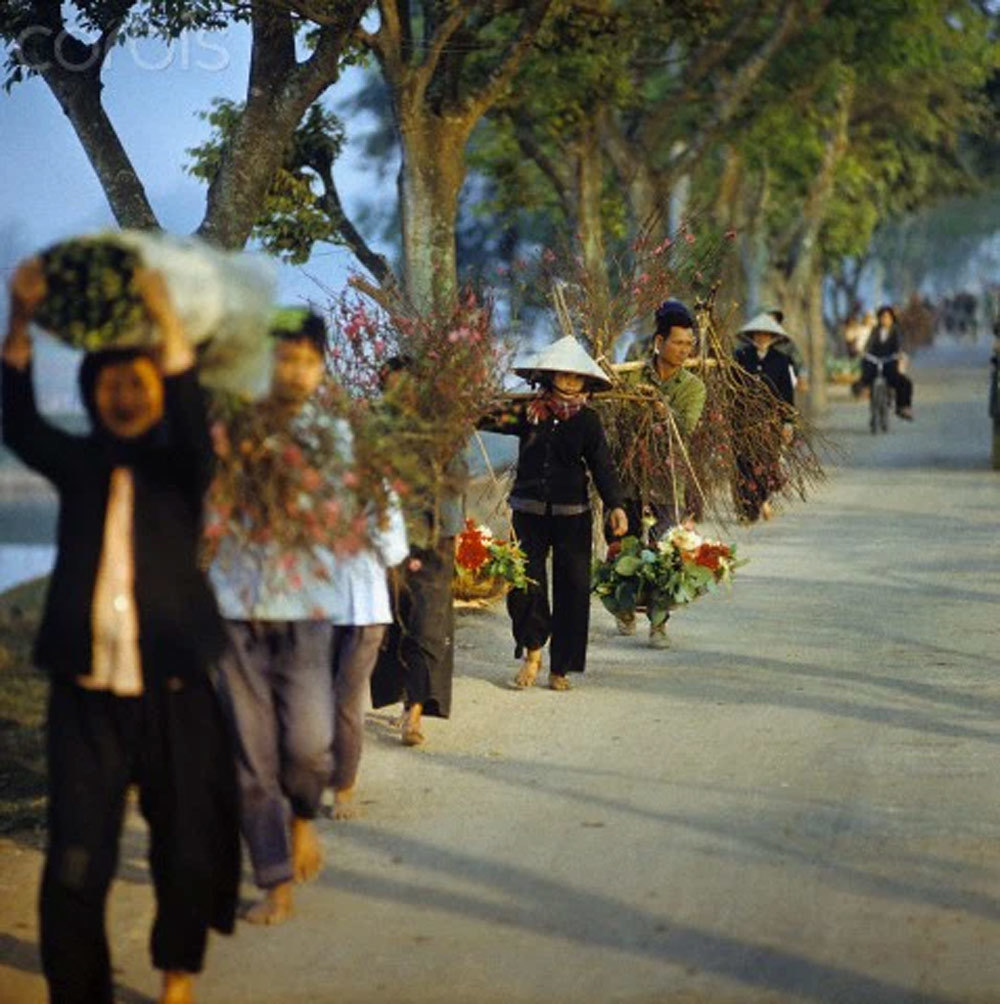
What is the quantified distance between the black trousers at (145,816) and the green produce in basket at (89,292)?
90 cm

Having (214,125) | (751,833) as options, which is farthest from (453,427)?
(214,125)

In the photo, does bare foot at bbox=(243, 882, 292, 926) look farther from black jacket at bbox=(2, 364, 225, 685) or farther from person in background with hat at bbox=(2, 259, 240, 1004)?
black jacket at bbox=(2, 364, 225, 685)

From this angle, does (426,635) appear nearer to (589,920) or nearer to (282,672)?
(282,672)

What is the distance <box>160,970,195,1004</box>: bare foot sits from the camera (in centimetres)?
723

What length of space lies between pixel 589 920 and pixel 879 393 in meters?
31.4

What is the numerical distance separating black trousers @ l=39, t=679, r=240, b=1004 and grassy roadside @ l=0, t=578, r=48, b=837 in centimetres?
284

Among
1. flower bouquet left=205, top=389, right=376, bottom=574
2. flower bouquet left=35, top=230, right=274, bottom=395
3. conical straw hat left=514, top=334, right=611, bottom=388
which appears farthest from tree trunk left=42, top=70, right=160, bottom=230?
flower bouquet left=35, top=230, right=274, bottom=395

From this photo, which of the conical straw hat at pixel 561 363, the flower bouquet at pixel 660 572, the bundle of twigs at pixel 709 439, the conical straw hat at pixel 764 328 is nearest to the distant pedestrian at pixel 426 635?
the conical straw hat at pixel 561 363

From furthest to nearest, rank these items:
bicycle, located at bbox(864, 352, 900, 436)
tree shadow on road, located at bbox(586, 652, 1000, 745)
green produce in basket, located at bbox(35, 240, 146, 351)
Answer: bicycle, located at bbox(864, 352, 900, 436) → tree shadow on road, located at bbox(586, 652, 1000, 745) → green produce in basket, located at bbox(35, 240, 146, 351)

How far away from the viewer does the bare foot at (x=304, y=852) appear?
29.6 feet

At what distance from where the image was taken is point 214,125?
2225 cm

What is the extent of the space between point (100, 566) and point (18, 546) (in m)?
31.9

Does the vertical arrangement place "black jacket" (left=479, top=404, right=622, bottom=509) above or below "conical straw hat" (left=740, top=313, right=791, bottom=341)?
below

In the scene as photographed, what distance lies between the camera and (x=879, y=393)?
39.3 meters
